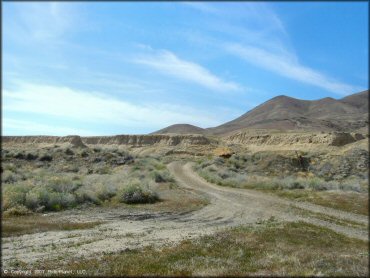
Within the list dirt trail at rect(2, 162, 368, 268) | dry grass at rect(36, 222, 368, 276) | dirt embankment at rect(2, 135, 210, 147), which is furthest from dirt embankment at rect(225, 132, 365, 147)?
dry grass at rect(36, 222, 368, 276)

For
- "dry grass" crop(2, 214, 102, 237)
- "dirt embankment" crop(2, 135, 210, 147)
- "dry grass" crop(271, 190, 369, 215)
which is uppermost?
"dirt embankment" crop(2, 135, 210, 147)

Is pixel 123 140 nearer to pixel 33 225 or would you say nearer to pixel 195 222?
pixel 195 222

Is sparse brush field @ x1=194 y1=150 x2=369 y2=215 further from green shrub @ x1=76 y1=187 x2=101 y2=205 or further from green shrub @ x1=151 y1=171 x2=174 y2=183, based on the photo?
green shrub @ x1=76 y1=187 x2=101 y2=205

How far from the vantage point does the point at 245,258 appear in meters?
11.0

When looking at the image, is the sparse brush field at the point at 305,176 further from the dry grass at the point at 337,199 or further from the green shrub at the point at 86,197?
the green shrub at the point at 86,197

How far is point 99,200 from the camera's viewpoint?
92.6ft

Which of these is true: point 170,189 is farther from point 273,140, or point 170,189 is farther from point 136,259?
point 273,140

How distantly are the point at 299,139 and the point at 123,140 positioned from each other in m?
51.1

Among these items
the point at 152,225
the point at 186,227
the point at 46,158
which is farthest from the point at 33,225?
the point at 46,158

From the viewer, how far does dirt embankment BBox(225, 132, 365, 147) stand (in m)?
70.3

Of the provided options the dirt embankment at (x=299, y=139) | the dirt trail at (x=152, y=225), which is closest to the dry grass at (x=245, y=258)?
the dirt trail at (x=152, y=225)

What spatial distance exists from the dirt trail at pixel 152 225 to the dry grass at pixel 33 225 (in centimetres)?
71

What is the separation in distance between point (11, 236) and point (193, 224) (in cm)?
829

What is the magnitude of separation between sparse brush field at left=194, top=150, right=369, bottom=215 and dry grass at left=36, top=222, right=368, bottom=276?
39.4 ft
